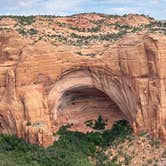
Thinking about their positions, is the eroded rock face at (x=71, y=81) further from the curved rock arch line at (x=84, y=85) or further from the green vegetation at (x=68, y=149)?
the green vegetation at (x=68, y=149)

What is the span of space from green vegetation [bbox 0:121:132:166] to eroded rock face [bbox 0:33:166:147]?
83 centimetres

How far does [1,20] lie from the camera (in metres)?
51.4

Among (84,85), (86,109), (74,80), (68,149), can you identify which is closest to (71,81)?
(74,80)

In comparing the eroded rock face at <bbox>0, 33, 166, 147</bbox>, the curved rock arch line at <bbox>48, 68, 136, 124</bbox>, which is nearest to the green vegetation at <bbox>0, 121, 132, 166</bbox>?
the eroded rock face at <bbox>0, 33, 166, 147</bbox>

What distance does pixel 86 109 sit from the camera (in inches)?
1409

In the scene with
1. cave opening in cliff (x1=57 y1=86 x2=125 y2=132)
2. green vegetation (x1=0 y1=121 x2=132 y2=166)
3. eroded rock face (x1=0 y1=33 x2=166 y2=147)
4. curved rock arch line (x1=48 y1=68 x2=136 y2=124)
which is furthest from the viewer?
cave opening in cliff (x1=57 y1=86 x2=125 y2=132)

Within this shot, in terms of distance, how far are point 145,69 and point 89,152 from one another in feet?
22.6

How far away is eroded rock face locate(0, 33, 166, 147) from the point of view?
31359mm

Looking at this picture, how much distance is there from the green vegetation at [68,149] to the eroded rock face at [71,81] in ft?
2.72

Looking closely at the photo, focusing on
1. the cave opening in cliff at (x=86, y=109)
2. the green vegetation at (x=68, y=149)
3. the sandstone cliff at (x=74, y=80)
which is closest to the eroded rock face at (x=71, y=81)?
the sandstone cliff at (x=74, y=80)

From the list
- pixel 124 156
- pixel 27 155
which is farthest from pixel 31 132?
pixel 124 156

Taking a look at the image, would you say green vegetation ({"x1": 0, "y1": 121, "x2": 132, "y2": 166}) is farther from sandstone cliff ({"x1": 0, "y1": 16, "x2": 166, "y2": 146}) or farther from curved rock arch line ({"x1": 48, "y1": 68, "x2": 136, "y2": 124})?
curved rock arch line ({"x1": 48, "y1": 68, "x2": 136, "y2": 124})

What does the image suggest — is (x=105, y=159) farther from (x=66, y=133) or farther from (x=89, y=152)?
(x=66, y=133)

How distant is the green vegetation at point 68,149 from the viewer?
29531 mm
